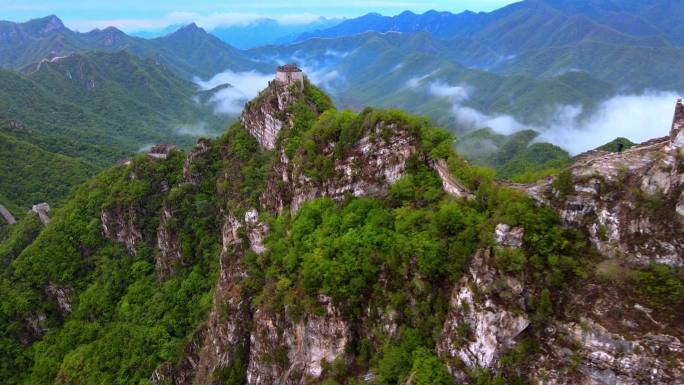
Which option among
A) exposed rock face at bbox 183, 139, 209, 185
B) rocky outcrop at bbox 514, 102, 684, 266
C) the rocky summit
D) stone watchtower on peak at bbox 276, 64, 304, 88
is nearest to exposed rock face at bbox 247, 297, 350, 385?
the rocky summit

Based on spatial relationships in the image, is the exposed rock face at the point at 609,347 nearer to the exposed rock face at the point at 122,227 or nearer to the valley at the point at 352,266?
the valley at the point at 352,266

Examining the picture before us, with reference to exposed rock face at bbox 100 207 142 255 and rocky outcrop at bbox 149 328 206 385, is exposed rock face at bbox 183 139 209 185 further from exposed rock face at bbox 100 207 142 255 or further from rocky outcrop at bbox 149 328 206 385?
rocky outcrop at bbox 149 328 206 385

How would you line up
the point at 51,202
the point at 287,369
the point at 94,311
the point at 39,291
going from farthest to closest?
the point at 51,202 < the point at 39,291 < the point at 94,311 < the point at 287,369

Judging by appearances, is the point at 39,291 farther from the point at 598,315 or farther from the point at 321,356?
the point at 598,315

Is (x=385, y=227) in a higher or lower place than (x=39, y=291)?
higher

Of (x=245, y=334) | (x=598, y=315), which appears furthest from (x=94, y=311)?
(x=598, y=315)

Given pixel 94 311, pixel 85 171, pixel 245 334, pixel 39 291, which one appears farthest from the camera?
pixel 85 171
